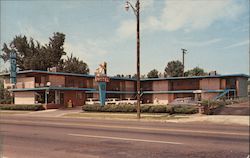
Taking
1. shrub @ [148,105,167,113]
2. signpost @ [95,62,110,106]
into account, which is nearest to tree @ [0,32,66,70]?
signpost @ [95,62,110,106]

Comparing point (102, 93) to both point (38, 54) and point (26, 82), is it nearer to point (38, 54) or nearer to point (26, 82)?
point (26, 82)

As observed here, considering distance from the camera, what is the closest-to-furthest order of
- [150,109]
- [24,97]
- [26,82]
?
[150,109], [26,82], [24,97]

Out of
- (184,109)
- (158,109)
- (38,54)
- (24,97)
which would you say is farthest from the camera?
(38,54)

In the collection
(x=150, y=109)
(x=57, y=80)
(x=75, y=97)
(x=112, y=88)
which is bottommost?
(x=150, y=109)

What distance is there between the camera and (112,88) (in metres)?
55.5

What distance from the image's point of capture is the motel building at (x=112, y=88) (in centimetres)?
4416

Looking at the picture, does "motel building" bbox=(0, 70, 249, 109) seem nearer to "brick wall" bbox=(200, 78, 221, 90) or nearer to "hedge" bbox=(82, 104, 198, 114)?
"brick wall" bbox=(200, 78, 221, 90)

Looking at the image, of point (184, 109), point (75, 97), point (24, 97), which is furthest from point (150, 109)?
point (24, 97)

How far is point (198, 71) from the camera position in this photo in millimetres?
89562

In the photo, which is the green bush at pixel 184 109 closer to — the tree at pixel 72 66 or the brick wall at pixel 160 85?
the brick wall at pixel 160 85

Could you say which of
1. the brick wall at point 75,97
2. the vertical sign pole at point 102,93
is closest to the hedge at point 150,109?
the vertical sign pole at point 102,93

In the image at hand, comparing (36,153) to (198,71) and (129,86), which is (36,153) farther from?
(198,71)

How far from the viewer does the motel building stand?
44.2 metres

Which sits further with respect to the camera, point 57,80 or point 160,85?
point 160,85
